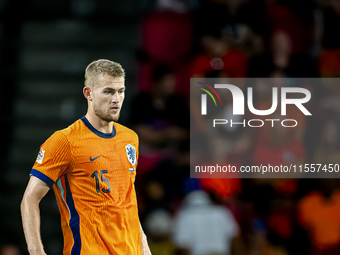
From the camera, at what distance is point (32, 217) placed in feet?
8.75

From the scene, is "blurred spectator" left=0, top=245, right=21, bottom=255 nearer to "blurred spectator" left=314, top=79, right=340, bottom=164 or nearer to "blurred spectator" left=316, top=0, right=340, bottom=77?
"blurred spectator" left=314, top=79, right=340, bottom=164

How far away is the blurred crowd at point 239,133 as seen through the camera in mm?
5426

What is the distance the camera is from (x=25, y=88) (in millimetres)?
6020

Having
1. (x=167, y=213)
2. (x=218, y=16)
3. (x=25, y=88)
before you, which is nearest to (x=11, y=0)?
(x=25, y=88)

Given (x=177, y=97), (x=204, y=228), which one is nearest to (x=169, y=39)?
(x=177, y=97)

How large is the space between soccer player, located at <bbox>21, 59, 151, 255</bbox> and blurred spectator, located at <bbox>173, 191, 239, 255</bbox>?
2.38 meters

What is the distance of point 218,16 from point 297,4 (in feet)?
3.96

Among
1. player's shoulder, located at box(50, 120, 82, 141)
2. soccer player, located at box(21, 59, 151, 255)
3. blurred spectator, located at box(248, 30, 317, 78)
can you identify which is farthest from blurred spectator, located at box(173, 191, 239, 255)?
player's shoulder, located at box(50, 120, 82, 141)

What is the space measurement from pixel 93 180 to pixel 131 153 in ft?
1.22

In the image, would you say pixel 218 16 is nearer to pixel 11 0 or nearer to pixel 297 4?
pixel 297 4

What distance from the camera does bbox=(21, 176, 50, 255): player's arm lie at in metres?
2.63

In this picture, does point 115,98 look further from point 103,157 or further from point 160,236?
point 160,236

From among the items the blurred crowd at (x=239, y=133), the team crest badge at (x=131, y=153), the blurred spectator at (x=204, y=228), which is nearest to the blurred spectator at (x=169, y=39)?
the blurred crowd at (x=239, y=133)

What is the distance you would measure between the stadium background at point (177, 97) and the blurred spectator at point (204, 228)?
0.02 m
